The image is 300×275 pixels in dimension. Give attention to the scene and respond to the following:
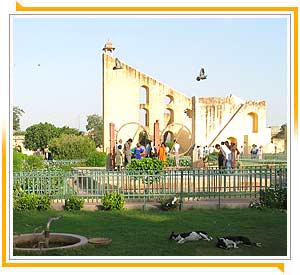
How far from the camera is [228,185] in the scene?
10.4m

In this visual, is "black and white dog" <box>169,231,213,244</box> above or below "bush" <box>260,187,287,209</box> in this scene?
below

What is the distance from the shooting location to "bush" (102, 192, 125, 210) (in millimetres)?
9125

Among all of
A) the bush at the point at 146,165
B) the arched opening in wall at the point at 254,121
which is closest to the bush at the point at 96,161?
the bush at the point at 146,165

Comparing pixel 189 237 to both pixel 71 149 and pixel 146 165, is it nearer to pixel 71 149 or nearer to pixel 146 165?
pixel 146 165

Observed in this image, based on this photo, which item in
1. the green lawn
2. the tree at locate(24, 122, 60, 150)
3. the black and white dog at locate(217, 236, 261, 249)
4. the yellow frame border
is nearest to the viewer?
the yellow frame border

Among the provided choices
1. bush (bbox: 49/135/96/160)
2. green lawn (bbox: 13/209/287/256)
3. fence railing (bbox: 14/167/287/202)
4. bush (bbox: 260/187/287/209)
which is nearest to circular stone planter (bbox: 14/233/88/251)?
green lawn (bbox: 13/209/287/256)

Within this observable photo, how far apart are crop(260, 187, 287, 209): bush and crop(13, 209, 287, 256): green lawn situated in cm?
26

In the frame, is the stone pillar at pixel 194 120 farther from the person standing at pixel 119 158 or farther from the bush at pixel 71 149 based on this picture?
the person standing at pixel 119 158

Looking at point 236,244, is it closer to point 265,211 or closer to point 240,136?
point 265,211

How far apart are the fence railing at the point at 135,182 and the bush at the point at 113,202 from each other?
634 mm

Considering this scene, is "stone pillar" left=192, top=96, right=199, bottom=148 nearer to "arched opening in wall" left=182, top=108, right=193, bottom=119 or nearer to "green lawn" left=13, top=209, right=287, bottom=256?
"arched opening in wall" left=182, top=108, right=193, bottom=119

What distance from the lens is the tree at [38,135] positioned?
39.2 m

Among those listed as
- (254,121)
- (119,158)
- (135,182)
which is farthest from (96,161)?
(254,121)
